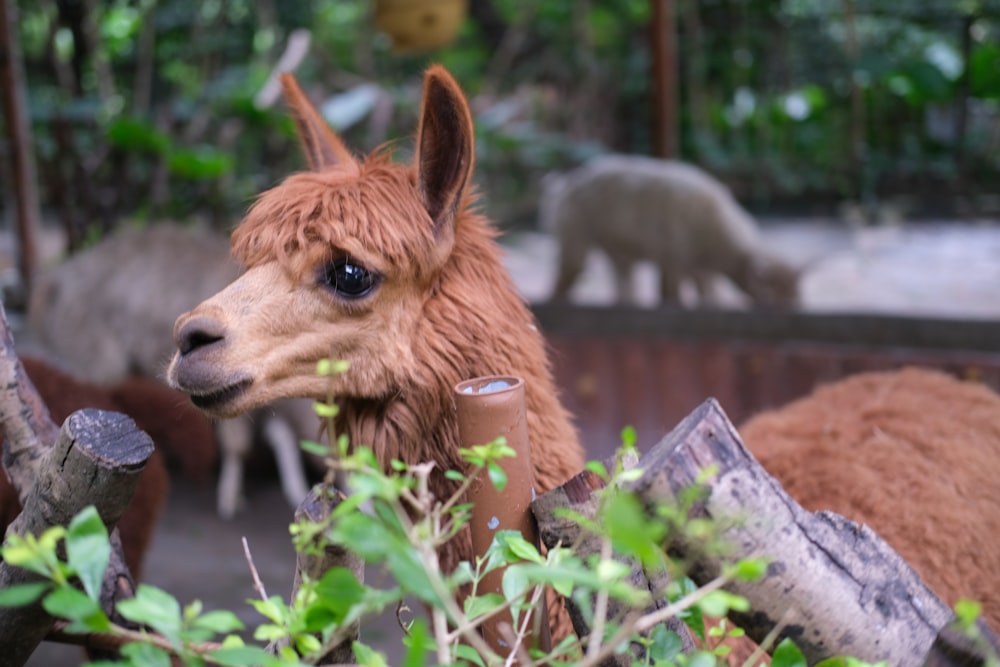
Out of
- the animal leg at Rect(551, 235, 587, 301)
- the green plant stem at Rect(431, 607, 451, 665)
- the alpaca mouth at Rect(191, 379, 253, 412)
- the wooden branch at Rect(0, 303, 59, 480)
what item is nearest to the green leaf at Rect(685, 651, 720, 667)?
the green plant stem at Rect(431, 607, 451, 665)

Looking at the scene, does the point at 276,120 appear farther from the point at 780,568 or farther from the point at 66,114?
the point at 780,568

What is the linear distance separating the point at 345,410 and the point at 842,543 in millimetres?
978

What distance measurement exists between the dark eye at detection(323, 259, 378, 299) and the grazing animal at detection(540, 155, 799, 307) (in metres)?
6.20

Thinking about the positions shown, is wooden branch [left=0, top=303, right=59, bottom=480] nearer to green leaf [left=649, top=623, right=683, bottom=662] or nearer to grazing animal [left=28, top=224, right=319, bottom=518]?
green leaf [left=649, top=623, right=683, bottom=662]

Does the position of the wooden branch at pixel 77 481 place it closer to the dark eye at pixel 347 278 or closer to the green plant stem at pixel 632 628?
the dark eye at pixel 347 278

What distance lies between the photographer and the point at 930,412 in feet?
7.30

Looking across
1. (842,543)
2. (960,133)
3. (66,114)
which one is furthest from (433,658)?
(960,133)

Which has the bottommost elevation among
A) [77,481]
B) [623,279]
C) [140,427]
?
[623,279]

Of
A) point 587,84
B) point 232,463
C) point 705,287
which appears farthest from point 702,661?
point 587,84

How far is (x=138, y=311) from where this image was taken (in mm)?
5125

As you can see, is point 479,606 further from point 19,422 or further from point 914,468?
point 914,468

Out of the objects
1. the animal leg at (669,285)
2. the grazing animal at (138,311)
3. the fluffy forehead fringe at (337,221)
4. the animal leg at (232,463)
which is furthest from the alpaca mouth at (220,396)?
the animal leg at (669,285)

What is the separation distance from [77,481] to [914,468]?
5.58 ft

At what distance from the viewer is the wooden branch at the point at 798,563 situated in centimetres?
111
